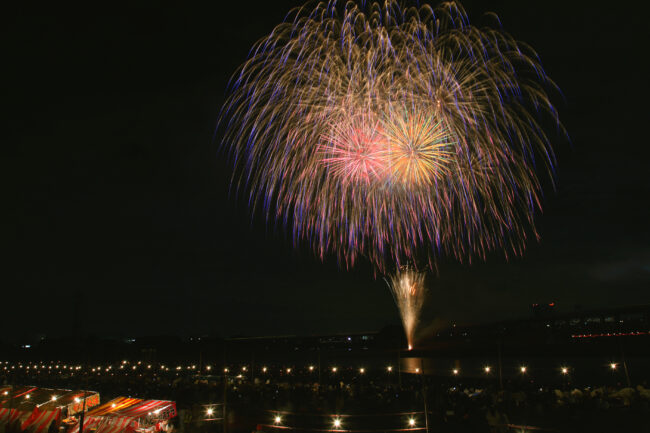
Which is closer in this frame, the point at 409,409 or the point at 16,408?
the point at 16,408

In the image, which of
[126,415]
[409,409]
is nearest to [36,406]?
[126,415]

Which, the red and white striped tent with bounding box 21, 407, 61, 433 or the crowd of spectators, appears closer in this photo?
the red and white striped tent with bounding box 21, 407, 61, 433

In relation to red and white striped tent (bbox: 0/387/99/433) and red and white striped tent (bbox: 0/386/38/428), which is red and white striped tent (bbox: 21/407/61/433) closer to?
red and white striped tent (bbox: 0/387/99/433)

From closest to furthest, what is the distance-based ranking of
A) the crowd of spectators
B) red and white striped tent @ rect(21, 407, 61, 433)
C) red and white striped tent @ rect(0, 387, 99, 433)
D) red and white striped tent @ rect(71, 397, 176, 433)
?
red and white striped tent @ rect(71, 397, 176, 433)
red and white striped tent @ rect(21, 407, 61, 433)
red and white striped tent @ rect(0, 387, 99, 433)
the crowd of spectators

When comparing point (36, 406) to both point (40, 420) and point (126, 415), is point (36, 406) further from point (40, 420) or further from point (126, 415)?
point (126, 415)

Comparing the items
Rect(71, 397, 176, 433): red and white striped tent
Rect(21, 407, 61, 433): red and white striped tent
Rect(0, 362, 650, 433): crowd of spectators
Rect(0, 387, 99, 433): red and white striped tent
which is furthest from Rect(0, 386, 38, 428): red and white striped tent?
Rect(0, 362, 650, 433): crowd of spectators

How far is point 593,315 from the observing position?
279 ft

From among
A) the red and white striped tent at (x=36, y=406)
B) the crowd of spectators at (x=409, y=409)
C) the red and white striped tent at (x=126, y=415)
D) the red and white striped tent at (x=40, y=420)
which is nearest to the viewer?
the red and white striped tent at (x=126, y=415)

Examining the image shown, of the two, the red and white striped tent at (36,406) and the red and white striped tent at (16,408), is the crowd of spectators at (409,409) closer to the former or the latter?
the red and white striped tent at (36,406)

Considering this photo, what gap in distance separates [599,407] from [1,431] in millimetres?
22103

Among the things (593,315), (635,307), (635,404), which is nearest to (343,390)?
(635,404)

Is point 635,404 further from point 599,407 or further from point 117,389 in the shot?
point 117,389

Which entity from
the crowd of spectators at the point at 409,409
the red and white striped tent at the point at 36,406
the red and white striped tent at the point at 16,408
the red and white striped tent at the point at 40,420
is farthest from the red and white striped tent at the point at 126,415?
the red and white striped tent at the point at 16,408

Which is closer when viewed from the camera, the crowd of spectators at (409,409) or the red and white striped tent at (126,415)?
the red and white striped tent at (126,415)
